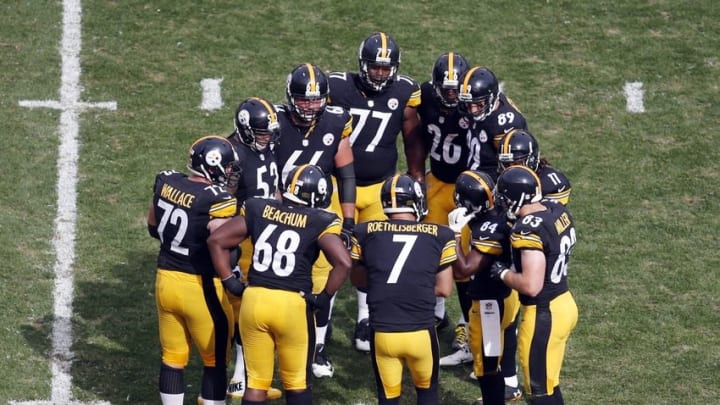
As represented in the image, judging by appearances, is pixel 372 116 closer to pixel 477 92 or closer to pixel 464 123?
pixel 464 123

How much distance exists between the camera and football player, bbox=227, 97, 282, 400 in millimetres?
8641

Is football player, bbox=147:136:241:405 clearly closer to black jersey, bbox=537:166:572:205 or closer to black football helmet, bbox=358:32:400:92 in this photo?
black football helmet, bbox=358:32:400:92

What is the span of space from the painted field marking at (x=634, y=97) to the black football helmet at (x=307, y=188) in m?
5.88

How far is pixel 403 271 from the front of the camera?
780cm

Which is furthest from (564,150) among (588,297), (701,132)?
(588,297)

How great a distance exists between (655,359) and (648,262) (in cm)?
144

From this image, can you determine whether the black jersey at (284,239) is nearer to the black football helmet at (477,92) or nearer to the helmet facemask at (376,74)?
the black football helmet at (477,92)

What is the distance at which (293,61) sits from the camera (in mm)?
13422

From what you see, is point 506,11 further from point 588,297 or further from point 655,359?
point 655,359

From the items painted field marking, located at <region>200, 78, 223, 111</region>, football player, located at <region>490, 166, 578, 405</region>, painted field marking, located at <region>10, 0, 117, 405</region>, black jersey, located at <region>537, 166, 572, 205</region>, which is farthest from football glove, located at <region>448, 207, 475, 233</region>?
painted field marking, located at <region>200, 78, 223, 111</region>

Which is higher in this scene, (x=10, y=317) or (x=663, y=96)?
(x=663, y=96)

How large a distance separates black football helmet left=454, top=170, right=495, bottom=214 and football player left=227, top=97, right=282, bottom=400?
4.38 ft

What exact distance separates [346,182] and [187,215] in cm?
165

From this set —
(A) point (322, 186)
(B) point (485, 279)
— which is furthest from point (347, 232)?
(B) point (485, 279)
